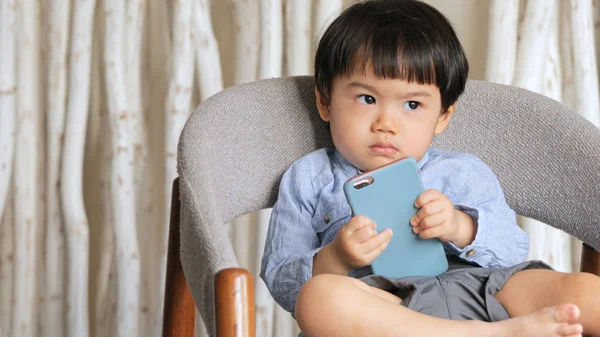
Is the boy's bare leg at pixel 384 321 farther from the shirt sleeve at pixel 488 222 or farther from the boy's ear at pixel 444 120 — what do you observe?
the boy's ear at pixel 444 120

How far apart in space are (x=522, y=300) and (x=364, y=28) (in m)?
0.45

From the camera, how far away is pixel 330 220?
4.07 ft

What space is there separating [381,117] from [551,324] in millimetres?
394

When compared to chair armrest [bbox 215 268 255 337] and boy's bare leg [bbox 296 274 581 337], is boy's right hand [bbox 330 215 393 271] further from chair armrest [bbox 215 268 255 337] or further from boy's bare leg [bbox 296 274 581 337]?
chair armrest [bbox 215 268 255 337]

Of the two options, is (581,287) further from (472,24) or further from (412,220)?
(472,24)

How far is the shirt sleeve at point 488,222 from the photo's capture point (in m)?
1.17

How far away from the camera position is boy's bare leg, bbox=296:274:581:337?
927 mm

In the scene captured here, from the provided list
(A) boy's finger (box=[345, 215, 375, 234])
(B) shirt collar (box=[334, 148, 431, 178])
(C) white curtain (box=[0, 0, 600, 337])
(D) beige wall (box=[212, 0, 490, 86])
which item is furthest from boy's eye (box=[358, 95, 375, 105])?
(D) beige wall (box=[212, 0, 490, 86])

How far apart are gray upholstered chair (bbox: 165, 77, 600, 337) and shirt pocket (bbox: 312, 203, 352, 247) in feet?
0.28

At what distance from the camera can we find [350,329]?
0.94m

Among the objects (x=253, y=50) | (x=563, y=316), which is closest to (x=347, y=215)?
(x=563, y=316)

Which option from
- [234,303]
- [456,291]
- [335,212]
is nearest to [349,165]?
[335,212]

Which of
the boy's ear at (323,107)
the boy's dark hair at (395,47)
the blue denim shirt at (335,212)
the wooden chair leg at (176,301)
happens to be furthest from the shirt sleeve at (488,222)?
the wooden chair leg at (176,301)

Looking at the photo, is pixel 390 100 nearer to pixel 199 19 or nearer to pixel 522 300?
pixel 522 300
